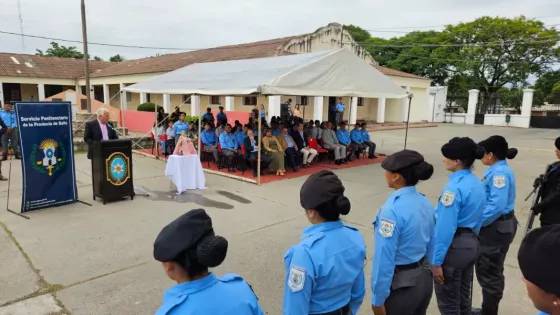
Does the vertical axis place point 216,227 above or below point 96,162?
below

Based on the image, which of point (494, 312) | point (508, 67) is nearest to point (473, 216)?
point (494, 312)

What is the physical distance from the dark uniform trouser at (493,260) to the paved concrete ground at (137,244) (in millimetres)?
453

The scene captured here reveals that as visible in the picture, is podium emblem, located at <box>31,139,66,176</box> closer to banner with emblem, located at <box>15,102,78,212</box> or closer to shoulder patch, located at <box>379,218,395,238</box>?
banner with emblem, located at <box>15,102,78,212</box>

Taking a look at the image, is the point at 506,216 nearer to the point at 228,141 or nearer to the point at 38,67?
the point at 228,141

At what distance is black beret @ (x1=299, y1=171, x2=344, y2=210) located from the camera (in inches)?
71.3

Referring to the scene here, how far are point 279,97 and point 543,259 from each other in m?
18.9

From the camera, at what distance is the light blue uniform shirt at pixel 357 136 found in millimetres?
12086

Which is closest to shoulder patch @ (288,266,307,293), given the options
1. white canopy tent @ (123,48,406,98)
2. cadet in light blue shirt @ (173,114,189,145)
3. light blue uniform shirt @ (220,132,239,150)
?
white canopy tent @ (123,48,406,98)

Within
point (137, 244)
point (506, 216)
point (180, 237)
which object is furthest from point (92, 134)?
point (506, 216)

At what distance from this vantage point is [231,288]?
1.51 m

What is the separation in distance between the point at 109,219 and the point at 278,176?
445 cm

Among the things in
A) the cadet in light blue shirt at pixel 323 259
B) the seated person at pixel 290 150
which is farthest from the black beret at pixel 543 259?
the seated person at pixel 290 150

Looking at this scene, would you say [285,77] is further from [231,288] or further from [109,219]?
[231,288]

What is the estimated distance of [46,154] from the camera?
6.30m
